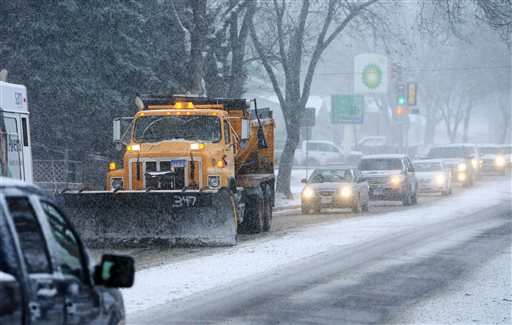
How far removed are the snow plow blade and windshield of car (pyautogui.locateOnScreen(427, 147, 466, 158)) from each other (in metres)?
33.7

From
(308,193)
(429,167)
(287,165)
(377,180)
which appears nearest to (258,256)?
(308,193)

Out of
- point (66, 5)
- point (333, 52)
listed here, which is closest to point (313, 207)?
point (66, 5)

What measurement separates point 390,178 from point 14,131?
61.6 feet

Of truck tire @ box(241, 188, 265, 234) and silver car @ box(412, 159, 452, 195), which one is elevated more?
truck tire @ box(241, 188, 265, 234)

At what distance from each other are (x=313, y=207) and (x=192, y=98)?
8953 mm

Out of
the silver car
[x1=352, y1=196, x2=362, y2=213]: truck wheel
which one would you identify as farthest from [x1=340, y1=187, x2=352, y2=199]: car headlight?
the silver car

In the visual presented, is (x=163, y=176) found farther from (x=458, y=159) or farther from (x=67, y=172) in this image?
(x=458, y=159)

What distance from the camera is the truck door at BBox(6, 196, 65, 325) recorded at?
4.77m

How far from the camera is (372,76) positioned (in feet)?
230

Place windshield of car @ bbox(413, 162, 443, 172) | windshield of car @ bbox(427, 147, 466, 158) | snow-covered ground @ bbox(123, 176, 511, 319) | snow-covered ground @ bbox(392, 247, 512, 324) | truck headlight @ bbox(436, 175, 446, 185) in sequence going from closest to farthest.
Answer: snow-covered ground @ bbox(392, 247, 512, 324)
snow-covered ground @ bbox(123, 176, 511, 319)
truck headlight @ bbox(436, 175, 446, 185)
windshield of car @ bbox(413, 162, 443, 172)
windshield of car @ bbox(427, 147, 466, 158)

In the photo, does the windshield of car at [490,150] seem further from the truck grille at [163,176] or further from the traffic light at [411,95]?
the truck grille at [163,176]

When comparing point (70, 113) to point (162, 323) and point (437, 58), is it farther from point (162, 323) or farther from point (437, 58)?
point (437, 58)

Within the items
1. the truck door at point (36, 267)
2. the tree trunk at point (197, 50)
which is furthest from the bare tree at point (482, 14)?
the truck door at point (36, 267)

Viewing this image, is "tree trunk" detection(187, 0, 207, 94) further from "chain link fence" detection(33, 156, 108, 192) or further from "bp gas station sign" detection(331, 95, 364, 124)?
"bp gas station sign" detection(331, 95, 364, 124)
